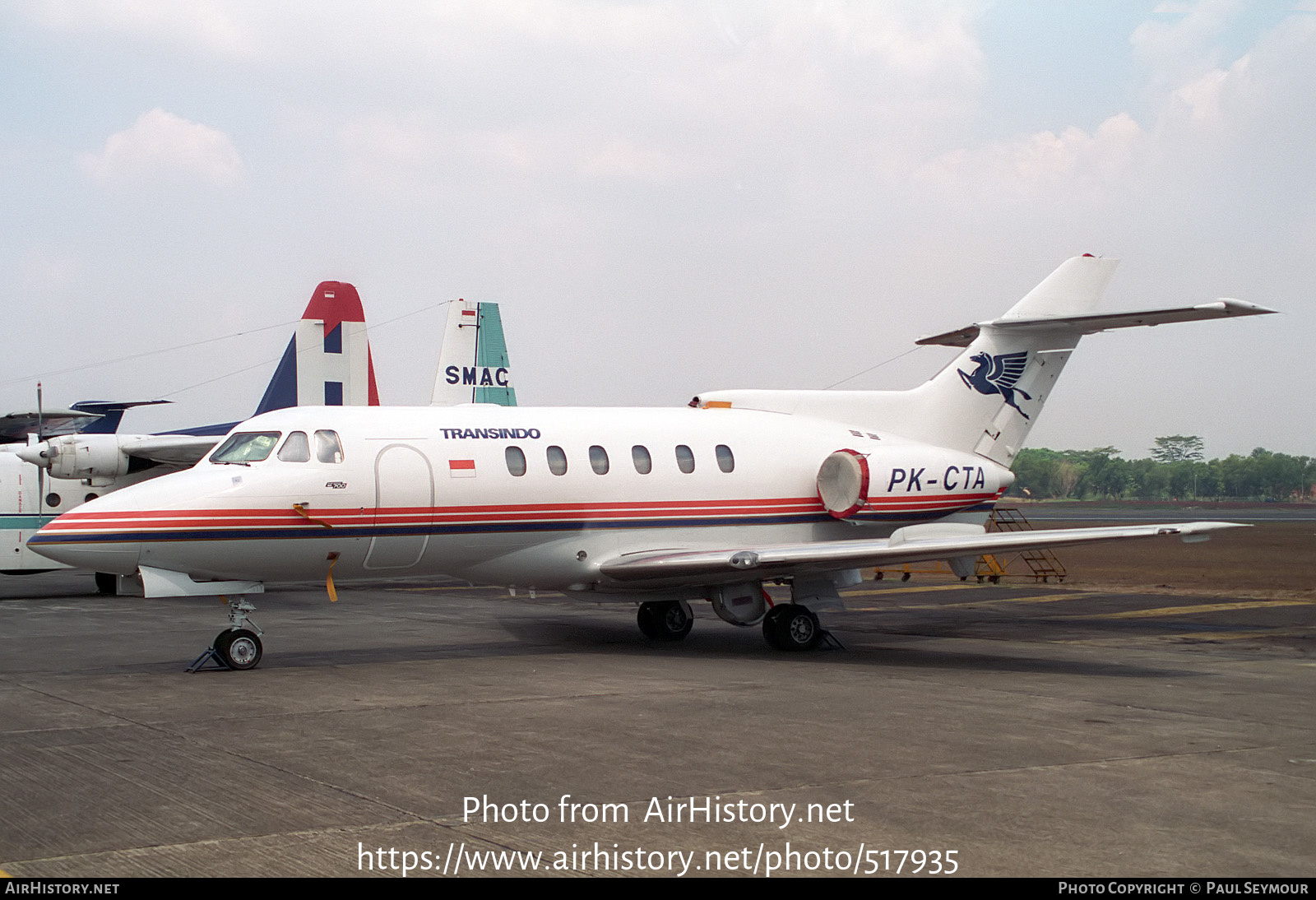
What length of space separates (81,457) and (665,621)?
14.2 metres

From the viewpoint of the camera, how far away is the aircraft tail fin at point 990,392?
18.2 meters

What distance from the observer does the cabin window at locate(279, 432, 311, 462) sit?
13.8 metres

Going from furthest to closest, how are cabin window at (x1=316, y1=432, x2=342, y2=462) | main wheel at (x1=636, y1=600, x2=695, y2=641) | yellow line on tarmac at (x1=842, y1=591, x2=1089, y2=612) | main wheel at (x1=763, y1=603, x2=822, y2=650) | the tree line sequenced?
the tree line
yellow line on tarmac at (x1=842, y1=591, x2=1089, y2=612)
main wheel at (x1=636, y1=600, x2=695, y2=641)
main wheel at (x1=763, y1=603, x2=822, y2=650)
cabin window at (x1=316, y1=432, x2=342, y2=462)

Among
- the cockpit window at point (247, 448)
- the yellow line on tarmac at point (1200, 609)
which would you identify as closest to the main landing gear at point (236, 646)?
the cockpit window at point (247, 448)

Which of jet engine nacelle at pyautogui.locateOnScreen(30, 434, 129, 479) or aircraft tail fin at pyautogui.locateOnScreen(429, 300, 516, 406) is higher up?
aircraft tail fin at pyautogui.locateOnScreen(429, 300, 516, 406)

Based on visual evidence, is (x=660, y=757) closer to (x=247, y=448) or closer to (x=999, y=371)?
(x=247, y=448)

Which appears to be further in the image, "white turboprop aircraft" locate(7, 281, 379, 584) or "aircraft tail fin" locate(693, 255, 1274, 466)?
"white turboprop aircraft" locate(7, 281, 379, 584)

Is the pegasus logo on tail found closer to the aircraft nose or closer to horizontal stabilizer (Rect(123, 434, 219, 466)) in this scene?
the aircraft nose

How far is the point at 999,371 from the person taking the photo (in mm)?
18578

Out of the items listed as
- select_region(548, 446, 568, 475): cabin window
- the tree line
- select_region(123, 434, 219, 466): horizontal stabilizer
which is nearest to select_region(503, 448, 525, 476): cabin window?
select_region(548, 446, 568, 475): cabin window

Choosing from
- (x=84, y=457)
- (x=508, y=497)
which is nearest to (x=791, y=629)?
(x=508, y=497)

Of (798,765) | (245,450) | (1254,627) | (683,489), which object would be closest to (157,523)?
(245,450)

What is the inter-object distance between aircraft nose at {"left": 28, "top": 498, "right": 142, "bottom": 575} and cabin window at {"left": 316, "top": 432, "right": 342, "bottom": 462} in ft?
7.08

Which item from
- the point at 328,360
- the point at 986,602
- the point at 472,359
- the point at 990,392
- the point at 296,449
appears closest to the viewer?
the point at 296,449
